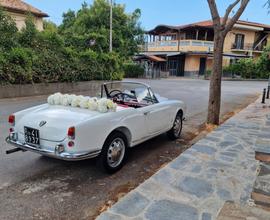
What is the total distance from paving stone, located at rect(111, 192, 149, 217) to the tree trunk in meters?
4.57

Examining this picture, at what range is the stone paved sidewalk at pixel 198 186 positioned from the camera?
9.17 feet

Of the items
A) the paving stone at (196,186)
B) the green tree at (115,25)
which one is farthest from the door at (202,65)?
the paving stone at (196,186)

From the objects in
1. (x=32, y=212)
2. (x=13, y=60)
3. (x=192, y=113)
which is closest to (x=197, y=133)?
(x=192, y=113)

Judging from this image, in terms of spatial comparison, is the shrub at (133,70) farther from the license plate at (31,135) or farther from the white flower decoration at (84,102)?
the license plate at (31,135)

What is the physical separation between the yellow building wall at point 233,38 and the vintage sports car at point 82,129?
34970 mm

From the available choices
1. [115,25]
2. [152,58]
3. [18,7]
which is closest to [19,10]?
[18,7]

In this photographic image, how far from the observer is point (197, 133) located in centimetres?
662

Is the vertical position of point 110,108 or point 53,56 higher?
point 53,56

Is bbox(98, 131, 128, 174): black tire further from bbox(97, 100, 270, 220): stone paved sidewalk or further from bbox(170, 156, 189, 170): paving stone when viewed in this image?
bbox(170, 156, 189, 170): paving stone

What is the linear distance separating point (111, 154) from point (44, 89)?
924 cm

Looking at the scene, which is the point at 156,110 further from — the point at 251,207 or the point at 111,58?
the point at 111,58

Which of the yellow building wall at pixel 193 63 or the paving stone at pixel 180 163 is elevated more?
the yellow building wall at pixel 193 63

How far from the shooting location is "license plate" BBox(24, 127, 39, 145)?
144 inches

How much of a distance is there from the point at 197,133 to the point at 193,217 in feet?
13.3
